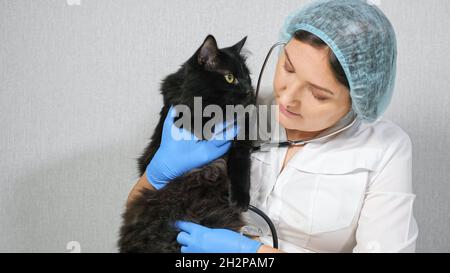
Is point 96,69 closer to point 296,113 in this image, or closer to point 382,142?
point 296,113

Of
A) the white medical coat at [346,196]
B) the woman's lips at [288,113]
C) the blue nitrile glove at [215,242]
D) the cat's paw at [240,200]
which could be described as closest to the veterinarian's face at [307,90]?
the woman's lips at [288,113]

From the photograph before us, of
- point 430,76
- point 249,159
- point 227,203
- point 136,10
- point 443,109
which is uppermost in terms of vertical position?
point 136,10

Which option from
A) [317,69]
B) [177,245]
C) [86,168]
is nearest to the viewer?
[317,69]

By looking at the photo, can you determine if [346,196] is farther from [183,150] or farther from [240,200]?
[183,150]

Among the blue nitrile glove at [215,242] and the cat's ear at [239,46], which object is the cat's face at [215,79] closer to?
the cat's ear at [239,46]

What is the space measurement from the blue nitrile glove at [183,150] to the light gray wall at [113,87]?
1.77 feet

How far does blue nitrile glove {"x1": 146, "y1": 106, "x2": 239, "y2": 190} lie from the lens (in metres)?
1.27

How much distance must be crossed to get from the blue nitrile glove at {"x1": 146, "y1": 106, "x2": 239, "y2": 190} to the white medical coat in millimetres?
211

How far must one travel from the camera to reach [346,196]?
1227mm

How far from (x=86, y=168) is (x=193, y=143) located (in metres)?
0.80

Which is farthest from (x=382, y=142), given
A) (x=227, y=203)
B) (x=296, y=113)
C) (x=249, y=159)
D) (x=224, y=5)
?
(x=224, y=5)

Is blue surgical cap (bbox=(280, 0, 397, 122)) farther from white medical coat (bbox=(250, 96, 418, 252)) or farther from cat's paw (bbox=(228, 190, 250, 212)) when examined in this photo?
cat's paw (bbox=(228, 190, 250, 212))

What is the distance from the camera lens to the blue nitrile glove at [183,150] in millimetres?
1267

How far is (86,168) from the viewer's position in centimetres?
184
